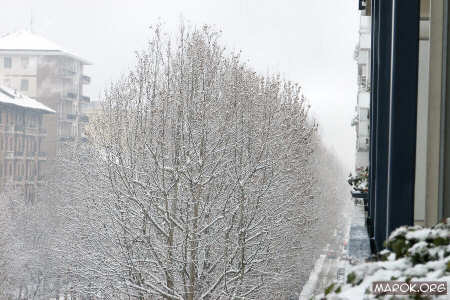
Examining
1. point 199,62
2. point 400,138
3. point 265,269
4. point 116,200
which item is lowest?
point 265,269

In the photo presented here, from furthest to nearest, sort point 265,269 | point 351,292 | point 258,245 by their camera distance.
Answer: point 265,269
point 258,245
point 351,292

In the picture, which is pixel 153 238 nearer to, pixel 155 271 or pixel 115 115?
pixel 155 271

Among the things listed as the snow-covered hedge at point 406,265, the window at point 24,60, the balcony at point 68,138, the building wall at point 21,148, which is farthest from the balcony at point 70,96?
the snow-covered hedge at point 406,265

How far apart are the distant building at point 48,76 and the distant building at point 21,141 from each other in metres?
8.86

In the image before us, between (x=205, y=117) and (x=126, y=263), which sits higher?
(x=205, y=117)

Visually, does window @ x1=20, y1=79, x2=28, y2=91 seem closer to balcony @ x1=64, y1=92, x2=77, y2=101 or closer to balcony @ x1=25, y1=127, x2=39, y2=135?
balcony @ x1=64, y1=92, x2=77, y2=101

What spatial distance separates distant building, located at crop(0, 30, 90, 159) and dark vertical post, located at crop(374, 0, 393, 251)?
82413 millimetres

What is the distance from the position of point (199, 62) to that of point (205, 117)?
5.39 feet

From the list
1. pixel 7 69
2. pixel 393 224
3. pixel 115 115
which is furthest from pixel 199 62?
pixel 7 69

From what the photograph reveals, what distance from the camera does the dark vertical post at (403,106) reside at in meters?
5.07

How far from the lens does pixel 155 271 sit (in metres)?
17.2

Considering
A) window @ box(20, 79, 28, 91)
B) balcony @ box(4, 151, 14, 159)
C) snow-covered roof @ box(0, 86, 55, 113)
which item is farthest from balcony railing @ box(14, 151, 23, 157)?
window @ box(20, 79, 28, 91)

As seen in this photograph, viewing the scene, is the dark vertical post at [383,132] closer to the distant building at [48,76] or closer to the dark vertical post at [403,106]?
the dark vertical post at [403,106]

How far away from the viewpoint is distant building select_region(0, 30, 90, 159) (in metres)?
89.9
